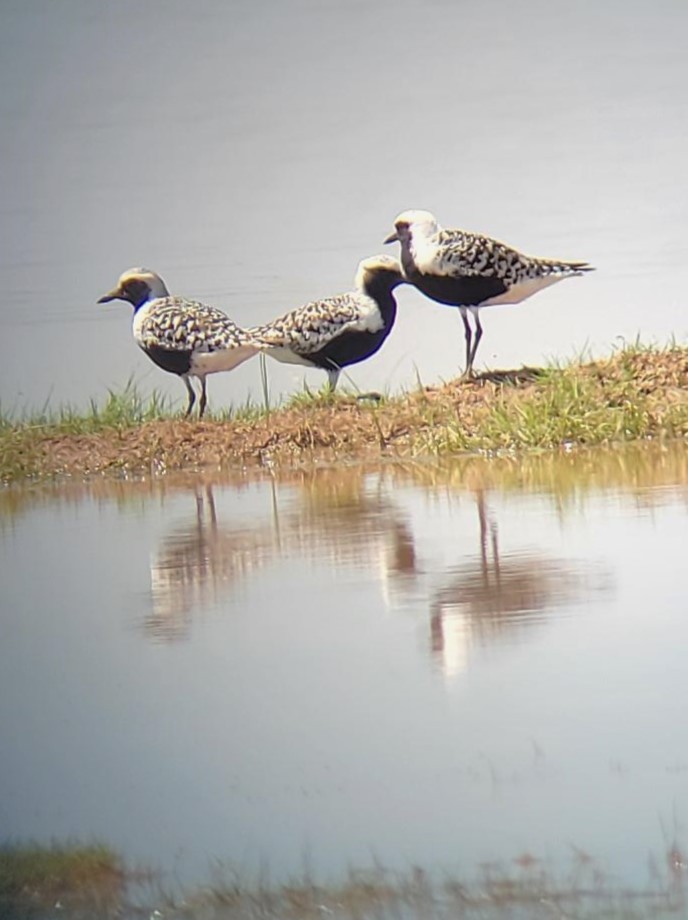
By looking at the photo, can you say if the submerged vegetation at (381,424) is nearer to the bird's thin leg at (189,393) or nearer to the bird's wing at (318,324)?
the bird's thin leg at (189,393)

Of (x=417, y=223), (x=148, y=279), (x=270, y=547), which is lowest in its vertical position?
(x=270, y=547)

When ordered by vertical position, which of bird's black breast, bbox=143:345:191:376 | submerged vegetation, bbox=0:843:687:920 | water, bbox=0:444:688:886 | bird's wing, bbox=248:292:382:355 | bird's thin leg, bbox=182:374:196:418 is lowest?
submerged vegetation, bbox=0:843:687:920

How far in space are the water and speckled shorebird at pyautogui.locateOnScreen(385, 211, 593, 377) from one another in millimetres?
1282

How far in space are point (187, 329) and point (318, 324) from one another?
1.43ft

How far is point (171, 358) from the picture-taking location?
20.0ft

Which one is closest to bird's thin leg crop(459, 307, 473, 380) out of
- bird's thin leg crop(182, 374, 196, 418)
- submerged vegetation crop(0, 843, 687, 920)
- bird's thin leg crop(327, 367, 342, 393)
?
bird's thin leg crop(327, 367, 342, 393)

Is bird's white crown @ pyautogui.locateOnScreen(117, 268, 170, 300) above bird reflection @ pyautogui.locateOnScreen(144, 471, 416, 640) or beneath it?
above

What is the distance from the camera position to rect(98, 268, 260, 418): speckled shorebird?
6.07 metres

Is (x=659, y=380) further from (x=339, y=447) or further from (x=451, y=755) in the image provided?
(x=451, y=755)

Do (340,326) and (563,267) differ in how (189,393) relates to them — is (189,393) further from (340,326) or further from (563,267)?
(563,267)

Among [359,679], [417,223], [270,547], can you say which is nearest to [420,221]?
[417,223]

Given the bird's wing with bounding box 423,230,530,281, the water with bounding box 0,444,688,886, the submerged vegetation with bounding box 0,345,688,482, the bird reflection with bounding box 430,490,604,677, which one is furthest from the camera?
the bird's wing with bounding box 423,230,530,281

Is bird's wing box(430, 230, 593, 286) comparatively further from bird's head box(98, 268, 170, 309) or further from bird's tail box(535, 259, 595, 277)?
bird's head box(98, 268, 170, 309)

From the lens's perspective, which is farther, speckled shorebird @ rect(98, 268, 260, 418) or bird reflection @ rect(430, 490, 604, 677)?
speckled shorebird @ rect(98, 268, 260, 418)
